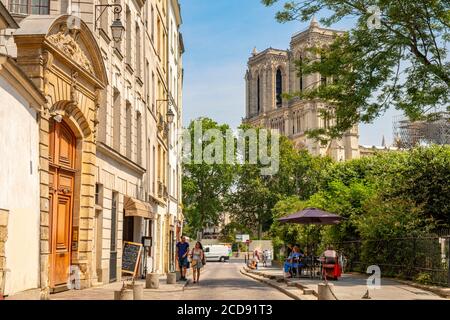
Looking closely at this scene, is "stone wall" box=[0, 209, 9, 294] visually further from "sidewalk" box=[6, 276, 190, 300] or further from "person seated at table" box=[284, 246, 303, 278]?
"person seated at table" box=[284, 246, 303, 278]

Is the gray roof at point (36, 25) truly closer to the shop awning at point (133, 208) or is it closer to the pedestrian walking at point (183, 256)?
the shop awning at point (133, 208)

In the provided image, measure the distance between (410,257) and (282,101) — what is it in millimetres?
105099

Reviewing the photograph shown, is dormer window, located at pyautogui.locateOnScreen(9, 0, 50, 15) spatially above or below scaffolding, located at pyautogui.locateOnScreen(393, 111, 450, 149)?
below

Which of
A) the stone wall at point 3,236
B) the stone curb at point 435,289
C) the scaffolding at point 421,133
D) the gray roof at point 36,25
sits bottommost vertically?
the stone curb at point 435,289

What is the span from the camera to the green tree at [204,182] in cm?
7594

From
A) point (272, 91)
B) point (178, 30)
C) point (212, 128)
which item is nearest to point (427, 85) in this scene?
point (178, 30)

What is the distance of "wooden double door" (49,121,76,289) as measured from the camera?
15.1 metres

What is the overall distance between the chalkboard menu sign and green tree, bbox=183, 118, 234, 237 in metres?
55.5

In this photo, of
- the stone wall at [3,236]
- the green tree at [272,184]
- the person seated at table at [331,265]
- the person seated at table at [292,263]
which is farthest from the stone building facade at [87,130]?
the green tree at [272,184]

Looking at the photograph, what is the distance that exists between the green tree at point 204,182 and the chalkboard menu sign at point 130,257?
182 ft

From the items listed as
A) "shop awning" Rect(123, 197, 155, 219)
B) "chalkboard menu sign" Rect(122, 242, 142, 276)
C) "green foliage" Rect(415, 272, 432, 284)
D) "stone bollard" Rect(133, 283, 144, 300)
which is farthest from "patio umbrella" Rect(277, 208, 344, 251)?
"stone bollard" Rect(133, 283, 144, 300)

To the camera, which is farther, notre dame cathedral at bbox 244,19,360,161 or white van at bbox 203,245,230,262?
notre dame cathedral at bbox 244,19,360,161

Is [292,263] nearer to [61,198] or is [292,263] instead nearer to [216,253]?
[61,198]

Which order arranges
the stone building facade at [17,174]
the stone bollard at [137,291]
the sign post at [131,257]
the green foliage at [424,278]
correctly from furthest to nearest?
the green foliage at [424,278] → the sign post at [131,257] → the stone bollard at [137,291] → the stone building facade at [17,174]
